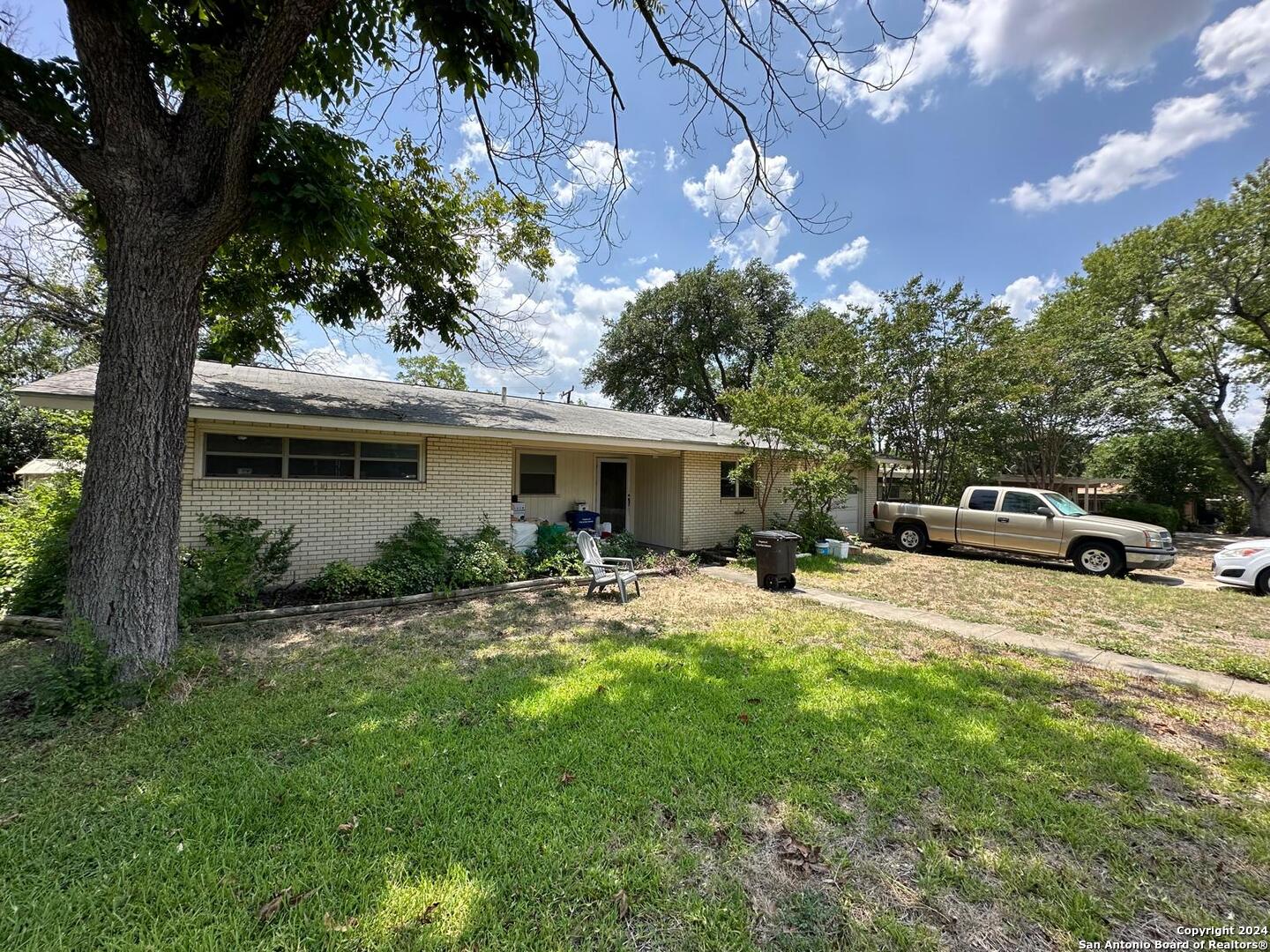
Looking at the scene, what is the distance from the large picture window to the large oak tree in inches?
132

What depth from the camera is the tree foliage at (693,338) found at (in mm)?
25672

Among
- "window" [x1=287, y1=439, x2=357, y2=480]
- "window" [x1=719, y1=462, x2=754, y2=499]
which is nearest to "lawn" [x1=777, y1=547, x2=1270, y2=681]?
"window" [x1=719, y1=462, x2=754, y2=499]

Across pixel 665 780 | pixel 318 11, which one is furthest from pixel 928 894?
pixel 318 11

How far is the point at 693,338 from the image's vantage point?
26438 millimetres

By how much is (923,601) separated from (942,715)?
14.5 feet

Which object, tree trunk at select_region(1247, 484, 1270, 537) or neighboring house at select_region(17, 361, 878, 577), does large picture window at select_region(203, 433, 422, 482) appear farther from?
tree trunk at select_region(1247, 484, 1270, 537)

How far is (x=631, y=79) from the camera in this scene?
4.89 meters

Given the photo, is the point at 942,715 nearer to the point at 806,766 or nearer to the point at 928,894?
the point at 806,766

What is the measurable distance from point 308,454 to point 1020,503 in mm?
14525

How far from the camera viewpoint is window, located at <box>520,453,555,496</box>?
37.5 feet

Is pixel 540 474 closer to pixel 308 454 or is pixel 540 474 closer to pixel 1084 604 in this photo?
pixel 308 454

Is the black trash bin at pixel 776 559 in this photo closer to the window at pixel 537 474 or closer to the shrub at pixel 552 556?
the shrub at pixel 552 556

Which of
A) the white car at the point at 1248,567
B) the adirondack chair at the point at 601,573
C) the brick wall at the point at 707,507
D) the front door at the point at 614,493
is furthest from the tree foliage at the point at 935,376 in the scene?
the adirondack chair at the point at 601,573

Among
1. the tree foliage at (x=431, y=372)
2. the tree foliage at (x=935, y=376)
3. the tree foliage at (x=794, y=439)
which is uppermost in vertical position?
the tree foliage at (x=431, y=372)
